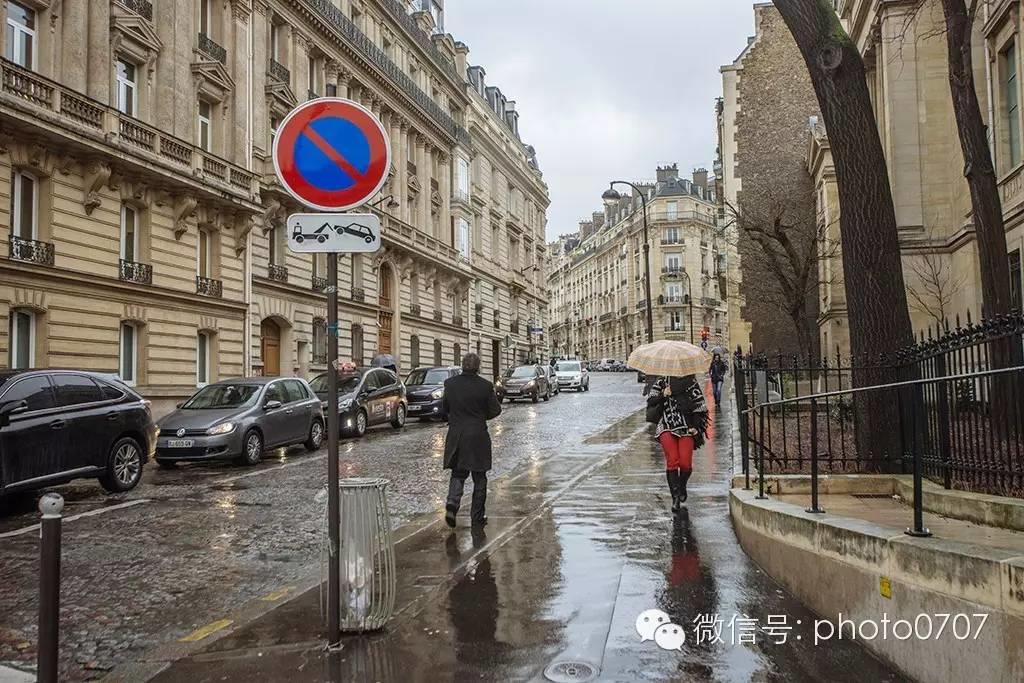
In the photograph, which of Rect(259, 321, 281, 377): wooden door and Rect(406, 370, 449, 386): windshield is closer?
Rect(406, 370, 449, 386): windshield

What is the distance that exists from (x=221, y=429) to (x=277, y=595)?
936cm

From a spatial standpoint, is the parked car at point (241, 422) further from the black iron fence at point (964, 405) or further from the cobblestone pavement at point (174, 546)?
the black iron fence at point (964, 405)

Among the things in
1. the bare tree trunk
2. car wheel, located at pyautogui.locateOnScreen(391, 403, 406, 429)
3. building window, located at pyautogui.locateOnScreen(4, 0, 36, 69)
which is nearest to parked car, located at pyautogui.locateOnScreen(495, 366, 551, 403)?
car wheel, located at pyautogui.locateOnScreen(391, 403, 406, 429)

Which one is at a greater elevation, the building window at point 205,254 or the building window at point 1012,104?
the building window at point 1012,104

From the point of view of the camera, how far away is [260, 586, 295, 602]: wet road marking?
598cm

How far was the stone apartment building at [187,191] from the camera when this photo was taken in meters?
19.8

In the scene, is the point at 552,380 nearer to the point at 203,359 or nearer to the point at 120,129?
the point at 203,359

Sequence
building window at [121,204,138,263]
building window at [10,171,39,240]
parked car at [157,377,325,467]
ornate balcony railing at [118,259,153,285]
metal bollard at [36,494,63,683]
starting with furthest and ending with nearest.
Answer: building window at [121,204,138,263] < ornate balcony railing at [118,259,153,285] < building window at [10,171,39,240] < parked car at [157,377,325,467] < metal bollard at [36,494,63,683]

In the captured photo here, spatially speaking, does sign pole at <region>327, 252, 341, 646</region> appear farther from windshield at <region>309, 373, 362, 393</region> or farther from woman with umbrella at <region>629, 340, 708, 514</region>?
windshield at <region>309, 373, 362, 393</region>

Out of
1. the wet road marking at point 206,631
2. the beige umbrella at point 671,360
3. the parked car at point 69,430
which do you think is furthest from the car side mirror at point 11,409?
the beige umbrella at point 671,360

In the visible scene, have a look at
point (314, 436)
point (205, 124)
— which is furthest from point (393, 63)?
point (314, 436)

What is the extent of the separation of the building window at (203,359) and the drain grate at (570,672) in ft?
77.1

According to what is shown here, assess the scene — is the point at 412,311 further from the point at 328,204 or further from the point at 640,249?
the point at 640,249

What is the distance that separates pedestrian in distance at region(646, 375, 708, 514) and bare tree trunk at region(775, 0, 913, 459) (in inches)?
65.3
